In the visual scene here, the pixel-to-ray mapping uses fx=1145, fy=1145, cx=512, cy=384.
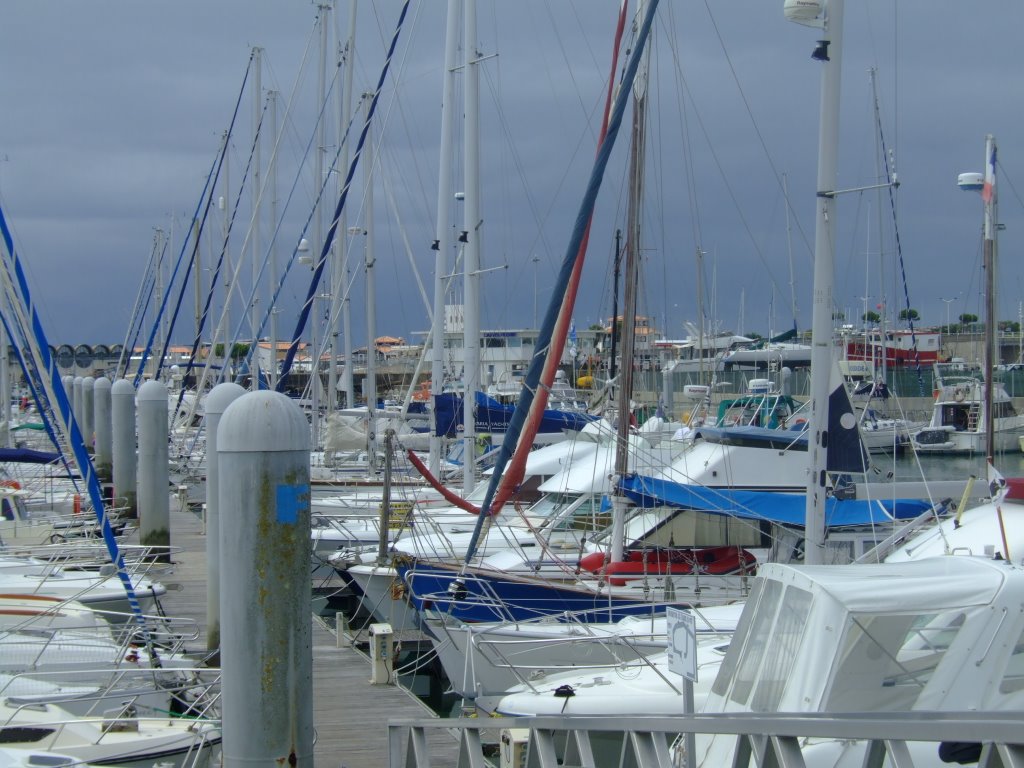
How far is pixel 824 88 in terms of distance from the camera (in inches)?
457

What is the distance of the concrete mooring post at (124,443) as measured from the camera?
933 inches

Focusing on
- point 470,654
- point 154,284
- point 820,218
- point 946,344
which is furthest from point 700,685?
point 946,344

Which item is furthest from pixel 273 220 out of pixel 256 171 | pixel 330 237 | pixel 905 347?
pixel 905 347

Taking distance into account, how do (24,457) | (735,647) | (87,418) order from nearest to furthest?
(735,647)
(24,457)
(87,418)

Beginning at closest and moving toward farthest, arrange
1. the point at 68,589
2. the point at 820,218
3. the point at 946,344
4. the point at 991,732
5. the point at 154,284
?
the point at 991,732 → the point at 820,218 → the point at 68,589 → the point at 154,284 → the point at 946,344

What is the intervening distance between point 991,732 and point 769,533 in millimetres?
12566

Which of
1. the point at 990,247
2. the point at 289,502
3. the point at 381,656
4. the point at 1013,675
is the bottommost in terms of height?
the point at 381,656

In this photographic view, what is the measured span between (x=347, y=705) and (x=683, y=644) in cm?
659

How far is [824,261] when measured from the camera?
11562 millimetres

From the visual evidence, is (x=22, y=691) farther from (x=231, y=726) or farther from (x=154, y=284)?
(x=154, y=284)

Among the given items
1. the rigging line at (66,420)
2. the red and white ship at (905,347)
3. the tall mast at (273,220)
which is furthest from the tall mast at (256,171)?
the red and white ship at (905,347)

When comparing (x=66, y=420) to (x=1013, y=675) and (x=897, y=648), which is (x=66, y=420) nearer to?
(x=897, y=648)

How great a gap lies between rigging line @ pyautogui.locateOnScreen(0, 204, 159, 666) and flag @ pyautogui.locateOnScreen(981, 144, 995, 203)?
15.1 meters

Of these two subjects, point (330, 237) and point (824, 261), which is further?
point (330, 237)
